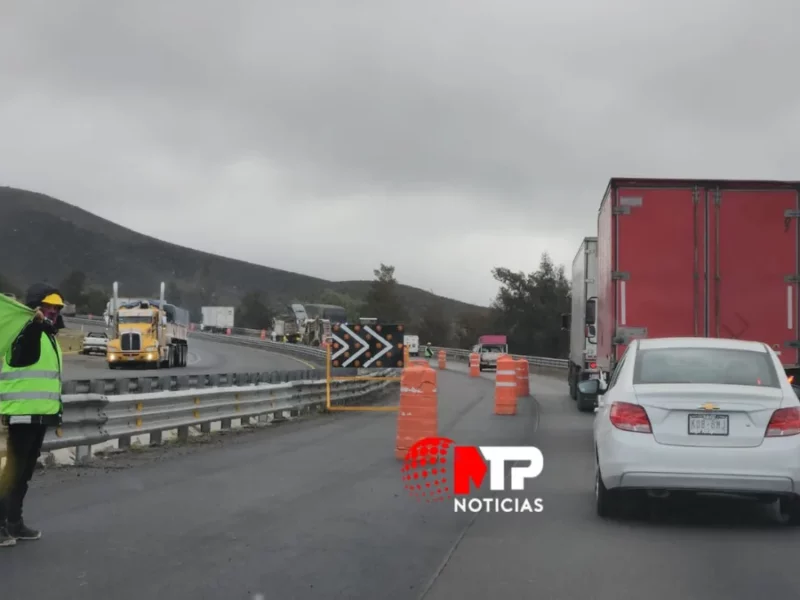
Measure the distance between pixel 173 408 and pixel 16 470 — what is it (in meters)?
7.88

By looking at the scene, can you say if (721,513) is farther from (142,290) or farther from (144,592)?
(142,290)

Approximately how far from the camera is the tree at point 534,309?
377 feet

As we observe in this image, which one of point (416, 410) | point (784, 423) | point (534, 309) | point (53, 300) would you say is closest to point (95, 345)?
point (416, 410)

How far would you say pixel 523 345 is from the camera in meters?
116

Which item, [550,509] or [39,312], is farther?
[550,509]

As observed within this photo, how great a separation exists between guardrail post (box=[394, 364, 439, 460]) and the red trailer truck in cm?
351

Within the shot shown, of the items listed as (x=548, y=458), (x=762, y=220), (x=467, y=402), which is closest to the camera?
(x=548, y=458)

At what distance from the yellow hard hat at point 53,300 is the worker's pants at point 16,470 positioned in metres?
0.89

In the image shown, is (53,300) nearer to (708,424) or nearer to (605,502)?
(605,502)

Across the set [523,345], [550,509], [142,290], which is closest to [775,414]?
[550,509]

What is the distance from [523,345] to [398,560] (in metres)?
110

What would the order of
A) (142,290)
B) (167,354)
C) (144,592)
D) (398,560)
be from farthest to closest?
1. (142,290)
2. (167,354)
3. (398,560)
4. (144,592)

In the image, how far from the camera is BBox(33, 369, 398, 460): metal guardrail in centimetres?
1227

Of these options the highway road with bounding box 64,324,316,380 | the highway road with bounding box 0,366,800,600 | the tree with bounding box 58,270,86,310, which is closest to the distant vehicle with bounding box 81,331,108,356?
the highway road with bounding box 64,324,316,380
